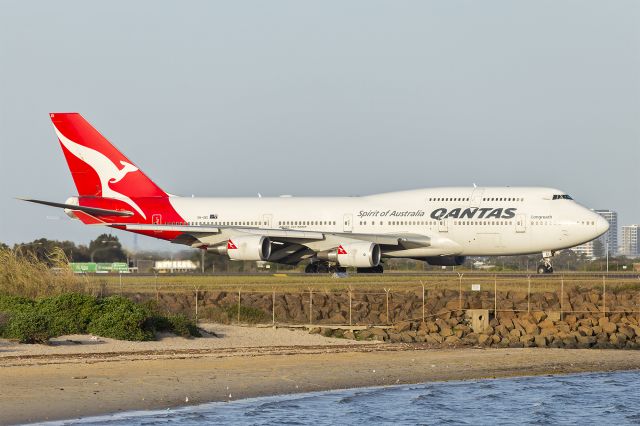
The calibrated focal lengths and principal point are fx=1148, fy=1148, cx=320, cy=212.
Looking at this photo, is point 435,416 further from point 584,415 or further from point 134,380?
point 134,380

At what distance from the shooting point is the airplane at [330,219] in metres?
51.7

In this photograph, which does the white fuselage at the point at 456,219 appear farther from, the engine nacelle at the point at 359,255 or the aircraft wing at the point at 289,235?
the engine nacelle at the point at 359,255

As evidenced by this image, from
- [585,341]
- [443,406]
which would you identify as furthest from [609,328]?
[443,406]

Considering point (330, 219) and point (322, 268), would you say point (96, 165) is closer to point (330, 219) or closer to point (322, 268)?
point (330, 219)

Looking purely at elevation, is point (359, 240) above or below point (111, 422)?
above

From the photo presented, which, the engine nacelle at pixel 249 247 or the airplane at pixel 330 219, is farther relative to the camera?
the engine nacelle at pixel 249 247

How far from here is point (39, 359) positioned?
24.1 m

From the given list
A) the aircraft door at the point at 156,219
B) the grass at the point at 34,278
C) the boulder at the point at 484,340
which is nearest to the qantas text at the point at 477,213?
the aircraft door at the point at 156,219

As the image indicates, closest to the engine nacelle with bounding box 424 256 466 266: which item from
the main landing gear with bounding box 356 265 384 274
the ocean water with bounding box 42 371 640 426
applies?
the main landing gear with bounding box 356 265 384 274

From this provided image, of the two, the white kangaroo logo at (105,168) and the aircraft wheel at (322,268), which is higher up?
the white kangaroo logo at (105,168)

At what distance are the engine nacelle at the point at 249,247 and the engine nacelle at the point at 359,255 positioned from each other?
10.8 ft

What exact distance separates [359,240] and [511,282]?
11.0 meters

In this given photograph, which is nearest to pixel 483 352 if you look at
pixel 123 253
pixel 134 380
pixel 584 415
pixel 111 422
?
pixel 584 415

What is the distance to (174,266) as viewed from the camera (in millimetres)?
66438
